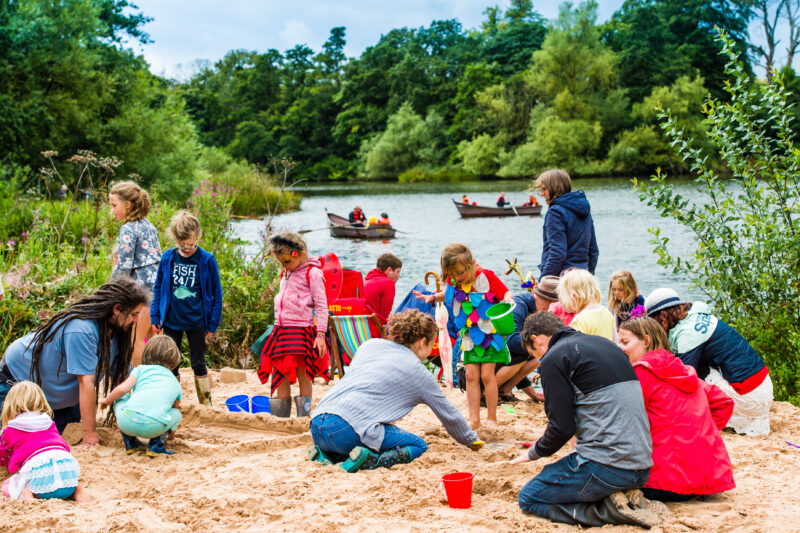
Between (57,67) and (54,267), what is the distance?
15.4m

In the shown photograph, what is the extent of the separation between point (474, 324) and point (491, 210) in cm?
2576

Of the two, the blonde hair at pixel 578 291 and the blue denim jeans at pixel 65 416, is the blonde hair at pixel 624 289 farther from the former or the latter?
the blue denim jeans at pixel 65 416

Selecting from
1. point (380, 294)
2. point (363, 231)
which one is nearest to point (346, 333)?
point (380, 294)

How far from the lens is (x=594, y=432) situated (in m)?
3.24

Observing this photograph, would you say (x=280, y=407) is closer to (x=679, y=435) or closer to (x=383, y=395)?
(x=383, y=395)

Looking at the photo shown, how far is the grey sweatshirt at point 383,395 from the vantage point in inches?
155

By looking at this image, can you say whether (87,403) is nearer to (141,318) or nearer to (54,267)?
(141,318)

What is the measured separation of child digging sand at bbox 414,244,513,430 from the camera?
4828 mm

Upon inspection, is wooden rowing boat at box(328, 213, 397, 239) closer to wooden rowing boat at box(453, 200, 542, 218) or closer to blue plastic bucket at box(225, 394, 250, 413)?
wooden rowing boat at box(453, 200, 542, 218)

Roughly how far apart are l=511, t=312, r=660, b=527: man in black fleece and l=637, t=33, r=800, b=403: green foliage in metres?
3.09

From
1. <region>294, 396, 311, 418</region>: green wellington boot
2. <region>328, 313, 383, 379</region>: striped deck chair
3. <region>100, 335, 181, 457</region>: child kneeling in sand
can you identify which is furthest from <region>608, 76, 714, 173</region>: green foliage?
<region>100, 335, 181, 457</region>: child kneeling in sand

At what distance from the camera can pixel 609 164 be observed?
50781 mm

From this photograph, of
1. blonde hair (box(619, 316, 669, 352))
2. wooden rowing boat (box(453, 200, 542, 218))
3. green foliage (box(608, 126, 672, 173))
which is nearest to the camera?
blonde hair (box(619, 316, 669, 352))

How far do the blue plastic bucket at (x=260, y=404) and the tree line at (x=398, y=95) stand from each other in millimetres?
4647
